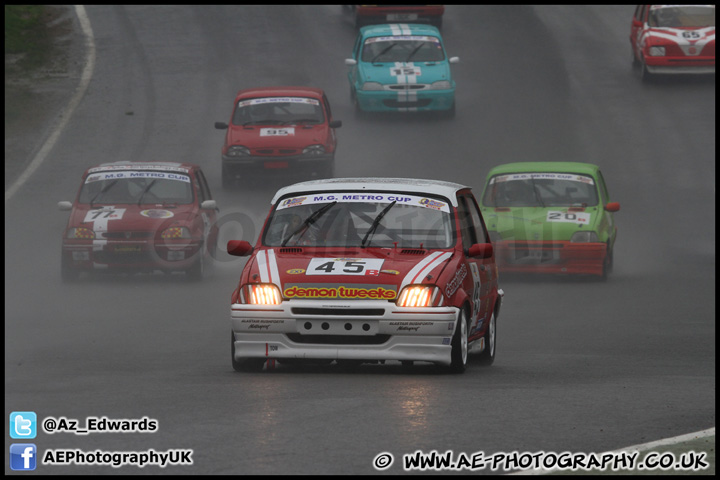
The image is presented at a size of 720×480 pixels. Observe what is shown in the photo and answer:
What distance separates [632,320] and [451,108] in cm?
1617

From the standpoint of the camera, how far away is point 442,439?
27.3ft

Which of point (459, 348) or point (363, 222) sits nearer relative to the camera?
point (459, 348)

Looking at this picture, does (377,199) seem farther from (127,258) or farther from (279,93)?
(279,93)

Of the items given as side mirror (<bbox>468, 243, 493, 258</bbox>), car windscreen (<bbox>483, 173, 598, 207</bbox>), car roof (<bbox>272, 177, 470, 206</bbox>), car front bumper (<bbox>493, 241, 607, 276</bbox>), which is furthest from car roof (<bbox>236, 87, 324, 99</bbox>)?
side mirror (<bbox>468, 243, 493, 258</bbox>)

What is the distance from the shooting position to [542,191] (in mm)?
A: 21281

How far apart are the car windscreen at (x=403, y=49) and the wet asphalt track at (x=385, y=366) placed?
165 centimetres

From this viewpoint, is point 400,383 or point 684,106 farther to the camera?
point 684,106

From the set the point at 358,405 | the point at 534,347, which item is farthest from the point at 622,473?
the point at 534,347

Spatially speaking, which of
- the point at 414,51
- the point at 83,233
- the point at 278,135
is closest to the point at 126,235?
the point at 83,233

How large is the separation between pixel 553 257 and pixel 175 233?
519 cm

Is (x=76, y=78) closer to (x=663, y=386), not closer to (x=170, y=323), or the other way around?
(x=170, y=323)

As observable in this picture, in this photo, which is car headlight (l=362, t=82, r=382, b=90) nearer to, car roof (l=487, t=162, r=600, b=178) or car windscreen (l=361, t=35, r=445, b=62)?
car windscreen (l=361, t=35, r=445, b=62)

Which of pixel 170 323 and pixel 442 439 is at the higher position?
pixel 442 439

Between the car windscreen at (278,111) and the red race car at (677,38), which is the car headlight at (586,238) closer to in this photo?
the car windscreen at (278,111)
